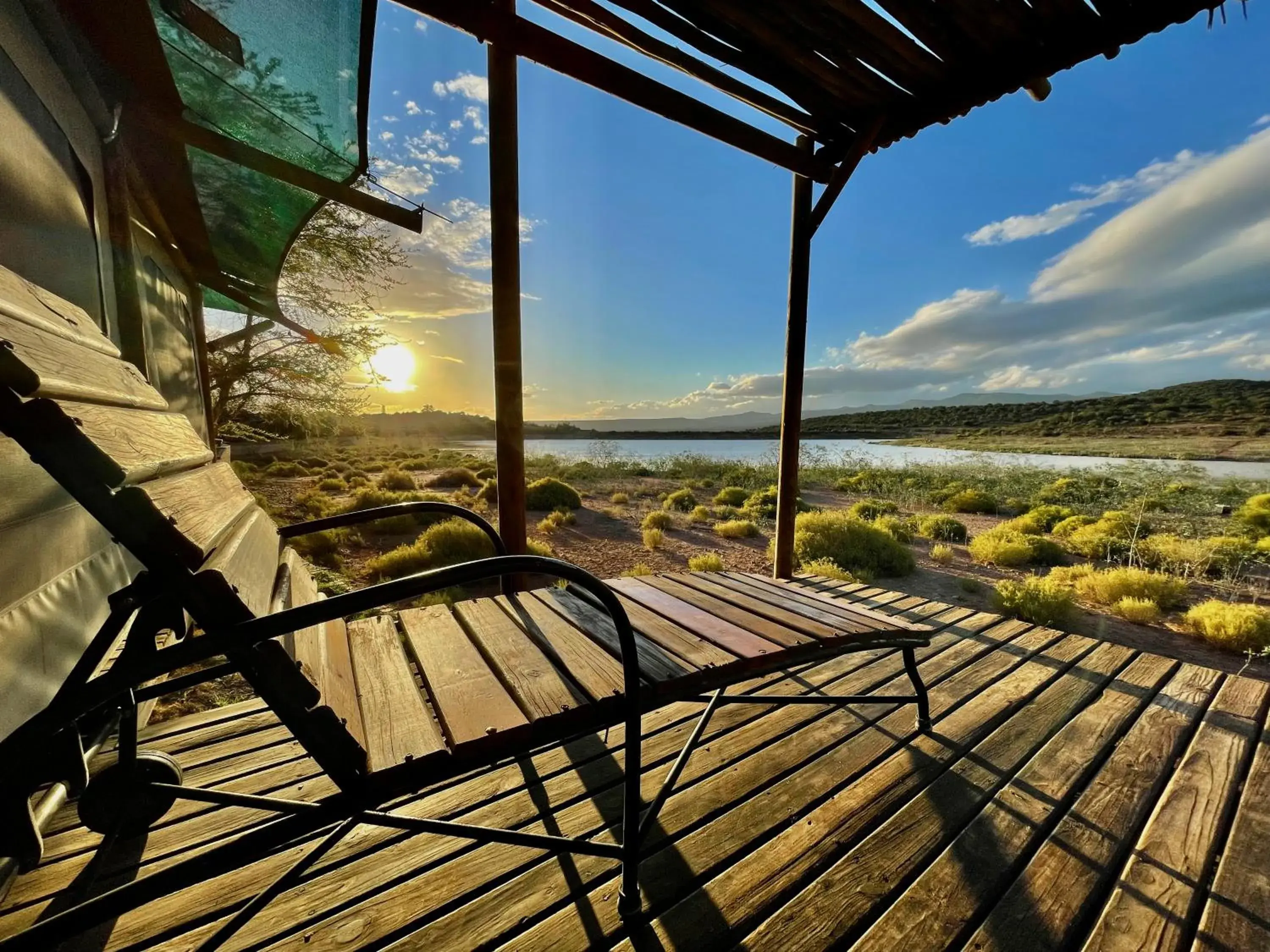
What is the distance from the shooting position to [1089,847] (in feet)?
4.47

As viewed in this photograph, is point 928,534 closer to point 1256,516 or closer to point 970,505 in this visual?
point 970,505

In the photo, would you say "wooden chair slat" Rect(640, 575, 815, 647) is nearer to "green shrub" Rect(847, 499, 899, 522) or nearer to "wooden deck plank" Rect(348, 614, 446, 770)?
"wooden deck plank" Rect(348, 614, 446, 770)

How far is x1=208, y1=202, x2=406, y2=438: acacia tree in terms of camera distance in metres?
5.63

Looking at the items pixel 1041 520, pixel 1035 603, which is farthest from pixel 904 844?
pixel 1041 520

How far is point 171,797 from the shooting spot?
1176 mm

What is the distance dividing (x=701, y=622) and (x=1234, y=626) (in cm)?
408

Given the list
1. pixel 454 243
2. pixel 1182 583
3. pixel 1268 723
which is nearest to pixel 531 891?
pixel 1268 723

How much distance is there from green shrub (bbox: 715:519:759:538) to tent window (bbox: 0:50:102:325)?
21.2 feet

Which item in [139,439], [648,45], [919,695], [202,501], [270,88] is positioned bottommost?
[919,695]

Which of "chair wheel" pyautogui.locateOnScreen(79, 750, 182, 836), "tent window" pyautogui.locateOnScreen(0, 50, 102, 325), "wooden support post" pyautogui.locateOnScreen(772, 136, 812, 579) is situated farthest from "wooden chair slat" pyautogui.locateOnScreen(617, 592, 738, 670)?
"wooden support post" pyautogui.locateOnScreen(772, 136, 812, 579)

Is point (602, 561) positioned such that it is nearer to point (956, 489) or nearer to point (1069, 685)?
point (1069, 685)

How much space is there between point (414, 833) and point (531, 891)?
1.34 feet

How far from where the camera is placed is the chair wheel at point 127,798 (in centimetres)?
115

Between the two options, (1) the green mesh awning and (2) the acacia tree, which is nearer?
(1) the green mesh awning
